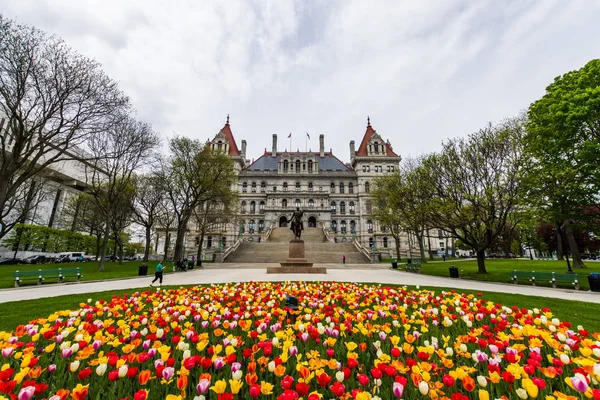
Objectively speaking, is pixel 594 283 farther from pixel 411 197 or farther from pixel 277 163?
pixel 277 163

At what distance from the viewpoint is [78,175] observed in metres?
70.4

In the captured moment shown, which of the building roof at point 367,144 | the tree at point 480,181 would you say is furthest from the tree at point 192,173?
the building roof at point 367,144

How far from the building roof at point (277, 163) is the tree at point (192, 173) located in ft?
116

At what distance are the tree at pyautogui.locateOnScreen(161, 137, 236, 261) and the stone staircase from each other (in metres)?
8.98

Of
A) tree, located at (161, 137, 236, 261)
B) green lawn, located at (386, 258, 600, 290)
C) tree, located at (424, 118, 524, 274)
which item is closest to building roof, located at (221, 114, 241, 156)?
tree, located at (161, 137, 236, 261)

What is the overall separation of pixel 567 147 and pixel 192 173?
103ft

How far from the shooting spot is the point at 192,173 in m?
29.6

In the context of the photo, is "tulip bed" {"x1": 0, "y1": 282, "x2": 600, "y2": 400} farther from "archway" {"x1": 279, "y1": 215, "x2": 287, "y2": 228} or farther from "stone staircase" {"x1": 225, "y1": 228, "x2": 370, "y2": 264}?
"archway" {"x1": 279, "y1": 215, "x2": 287, "y2": 228}

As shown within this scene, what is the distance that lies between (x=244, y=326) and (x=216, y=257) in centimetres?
3329

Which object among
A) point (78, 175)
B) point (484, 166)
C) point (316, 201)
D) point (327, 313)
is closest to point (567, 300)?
point (327, 313)

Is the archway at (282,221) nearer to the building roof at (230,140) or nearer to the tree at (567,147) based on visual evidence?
the building roof at (230,140)

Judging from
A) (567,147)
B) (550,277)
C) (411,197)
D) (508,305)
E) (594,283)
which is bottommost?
(508,305)

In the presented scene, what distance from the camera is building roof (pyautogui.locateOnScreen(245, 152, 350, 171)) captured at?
68.0 m

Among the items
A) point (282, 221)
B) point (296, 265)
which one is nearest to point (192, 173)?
point (296, 265)
